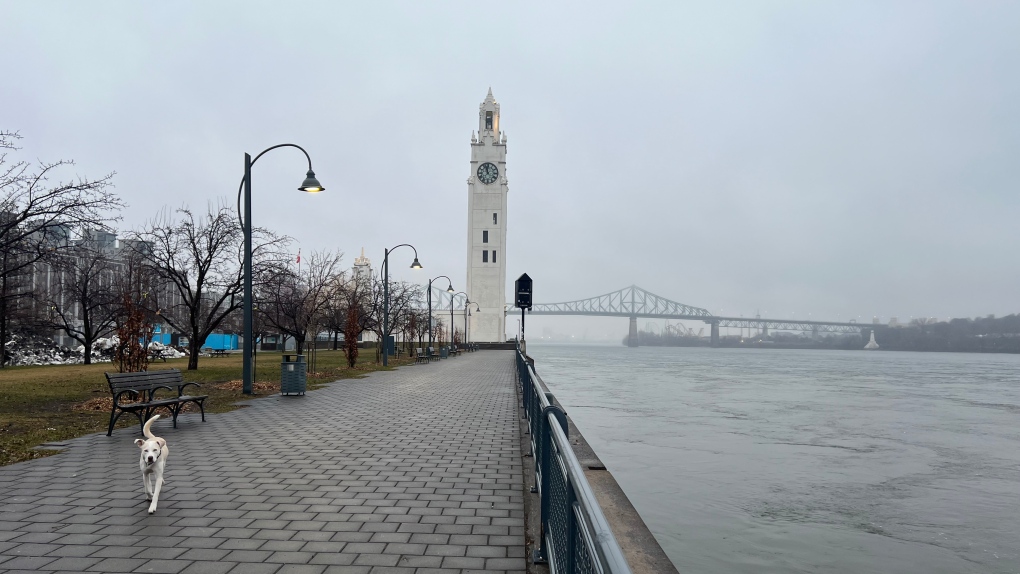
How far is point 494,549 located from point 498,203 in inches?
3529

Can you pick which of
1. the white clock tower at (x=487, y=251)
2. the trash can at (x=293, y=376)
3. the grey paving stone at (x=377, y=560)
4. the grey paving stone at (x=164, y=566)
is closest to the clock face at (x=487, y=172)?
the white clock tower at (x=487, y=251)

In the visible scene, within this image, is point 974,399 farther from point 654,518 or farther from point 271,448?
point 271,448

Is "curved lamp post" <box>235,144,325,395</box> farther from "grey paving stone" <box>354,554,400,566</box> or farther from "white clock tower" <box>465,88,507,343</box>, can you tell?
"white clock tower" <box>465,88,507,343</box>

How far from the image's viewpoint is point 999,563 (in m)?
7.62

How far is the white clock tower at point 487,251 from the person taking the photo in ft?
302

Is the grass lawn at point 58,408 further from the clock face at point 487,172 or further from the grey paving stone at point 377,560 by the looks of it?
the clock face at point 487,172

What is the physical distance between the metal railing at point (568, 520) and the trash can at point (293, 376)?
11774 mm

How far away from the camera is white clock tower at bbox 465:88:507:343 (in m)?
92.0

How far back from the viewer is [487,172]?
9475 cm

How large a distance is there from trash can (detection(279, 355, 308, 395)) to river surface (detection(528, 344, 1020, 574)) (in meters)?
6.48

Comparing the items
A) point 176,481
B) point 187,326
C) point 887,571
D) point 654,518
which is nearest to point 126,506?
point 176,481

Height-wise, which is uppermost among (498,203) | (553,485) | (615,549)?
(498,203)

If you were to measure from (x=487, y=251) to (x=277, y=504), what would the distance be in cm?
8712

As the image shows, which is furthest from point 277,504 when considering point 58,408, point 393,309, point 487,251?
point 487,251
